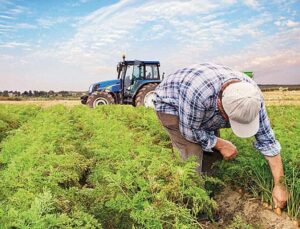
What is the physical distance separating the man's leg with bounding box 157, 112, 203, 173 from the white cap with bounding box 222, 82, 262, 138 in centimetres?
92

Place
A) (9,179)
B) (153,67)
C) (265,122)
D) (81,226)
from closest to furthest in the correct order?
(81,226)
(265,122)
(9,179)
(153,67)

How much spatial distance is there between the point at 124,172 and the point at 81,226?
0.86 meters

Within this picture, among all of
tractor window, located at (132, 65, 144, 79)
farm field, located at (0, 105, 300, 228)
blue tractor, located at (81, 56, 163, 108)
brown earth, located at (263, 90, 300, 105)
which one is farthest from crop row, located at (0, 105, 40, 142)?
brown earth, located at (263, 90, 300, 105)

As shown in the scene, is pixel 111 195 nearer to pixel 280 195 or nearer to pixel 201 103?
pixel 201 103

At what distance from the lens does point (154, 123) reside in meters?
9.38

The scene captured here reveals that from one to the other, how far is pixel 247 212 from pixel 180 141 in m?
1.21

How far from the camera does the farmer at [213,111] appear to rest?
13.4ft

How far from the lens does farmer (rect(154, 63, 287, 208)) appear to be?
408 centimetres

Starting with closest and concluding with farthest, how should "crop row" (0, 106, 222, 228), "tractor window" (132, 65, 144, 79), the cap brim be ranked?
"crop row" (0, 106, 222, 228) → the cap brim → "tractor window" (132, 65, 144, 79)

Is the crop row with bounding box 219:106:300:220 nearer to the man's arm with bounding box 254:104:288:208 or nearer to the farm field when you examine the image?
the farm field

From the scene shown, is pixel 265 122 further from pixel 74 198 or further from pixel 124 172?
pixel 74 198

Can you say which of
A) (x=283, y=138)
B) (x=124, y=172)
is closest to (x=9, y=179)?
(x=124, y=172)

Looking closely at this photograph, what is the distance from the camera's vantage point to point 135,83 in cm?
1845

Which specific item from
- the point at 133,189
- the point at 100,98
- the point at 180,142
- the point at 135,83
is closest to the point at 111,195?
the point at 133,189
